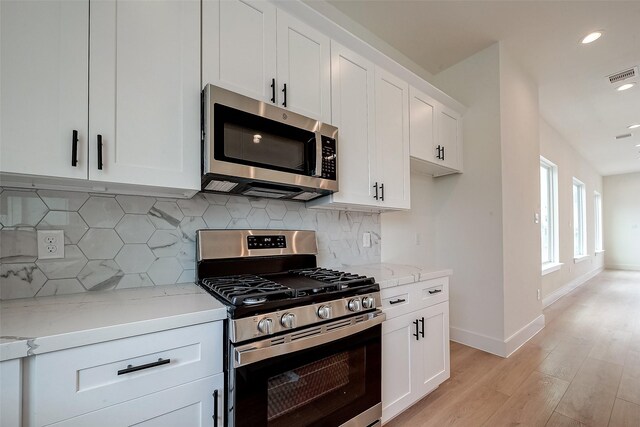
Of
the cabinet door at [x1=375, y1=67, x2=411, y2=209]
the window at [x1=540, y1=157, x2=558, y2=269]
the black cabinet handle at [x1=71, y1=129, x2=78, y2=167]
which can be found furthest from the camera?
the window at [x1=540, y1=157, x2=558, y2=269]

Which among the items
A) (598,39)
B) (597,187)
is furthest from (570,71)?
(597,187)

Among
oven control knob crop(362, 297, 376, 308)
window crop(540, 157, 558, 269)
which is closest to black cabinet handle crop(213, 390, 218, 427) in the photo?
oven control knob crop(362, 297, 376, 308)

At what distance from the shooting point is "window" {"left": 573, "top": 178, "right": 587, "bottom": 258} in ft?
22.1

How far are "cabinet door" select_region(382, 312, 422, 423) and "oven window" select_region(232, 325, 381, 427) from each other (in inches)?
5.2

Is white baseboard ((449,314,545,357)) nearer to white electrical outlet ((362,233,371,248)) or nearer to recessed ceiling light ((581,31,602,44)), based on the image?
white electrical outlet ((362,233,371,248))

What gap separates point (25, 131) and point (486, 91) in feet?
11.4

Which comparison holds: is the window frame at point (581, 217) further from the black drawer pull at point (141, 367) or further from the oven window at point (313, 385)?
the black drawer pull at point (141, 367)

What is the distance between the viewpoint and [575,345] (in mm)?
2891

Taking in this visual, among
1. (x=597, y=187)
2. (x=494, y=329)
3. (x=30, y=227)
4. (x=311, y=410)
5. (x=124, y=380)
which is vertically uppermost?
(x=597, y=187)

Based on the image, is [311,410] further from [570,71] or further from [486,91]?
[570,71]

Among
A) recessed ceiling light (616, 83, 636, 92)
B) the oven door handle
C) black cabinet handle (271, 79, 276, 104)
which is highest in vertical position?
recessed ceiling light (616, 83, 636, 92)

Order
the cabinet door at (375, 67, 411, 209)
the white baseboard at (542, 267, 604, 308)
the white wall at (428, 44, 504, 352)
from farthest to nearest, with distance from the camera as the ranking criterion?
the white baseboard at (542, 267, 604, 308)
the white wall at (428, 44, 504, 352)
the cabinet door at (375, 67, 411, 209)

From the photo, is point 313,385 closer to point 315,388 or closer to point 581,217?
point 315,388

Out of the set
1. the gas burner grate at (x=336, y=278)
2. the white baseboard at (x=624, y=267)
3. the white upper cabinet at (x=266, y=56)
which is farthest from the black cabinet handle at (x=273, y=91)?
the white baseboard at (x=624, y=267)
